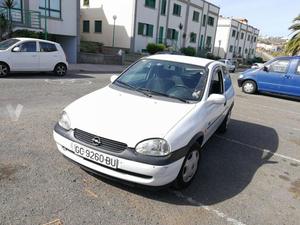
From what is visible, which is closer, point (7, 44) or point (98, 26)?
point (7, 44)

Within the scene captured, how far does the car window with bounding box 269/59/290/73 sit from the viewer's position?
42.2 feet

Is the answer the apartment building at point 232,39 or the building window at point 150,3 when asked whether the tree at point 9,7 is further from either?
the apartment building at point 232,39

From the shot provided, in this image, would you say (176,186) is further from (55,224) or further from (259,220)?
(55,224)

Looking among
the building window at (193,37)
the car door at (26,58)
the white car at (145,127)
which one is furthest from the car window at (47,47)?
the building window at (193,37)

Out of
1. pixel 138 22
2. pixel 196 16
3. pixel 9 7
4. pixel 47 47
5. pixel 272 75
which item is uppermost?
pixel 196 16

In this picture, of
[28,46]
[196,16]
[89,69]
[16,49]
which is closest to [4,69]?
[16,49]

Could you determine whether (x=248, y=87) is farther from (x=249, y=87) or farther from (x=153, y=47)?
(x=153, y=47)

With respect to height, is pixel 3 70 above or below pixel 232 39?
below

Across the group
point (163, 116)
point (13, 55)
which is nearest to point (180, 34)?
point (13, 55)

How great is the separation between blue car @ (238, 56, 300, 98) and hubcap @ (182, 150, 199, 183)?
1080cm

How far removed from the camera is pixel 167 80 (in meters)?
4.48

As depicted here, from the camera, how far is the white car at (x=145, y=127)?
10.3 ft

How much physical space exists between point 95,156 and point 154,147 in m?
0.70

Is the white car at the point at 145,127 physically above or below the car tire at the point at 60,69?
above
